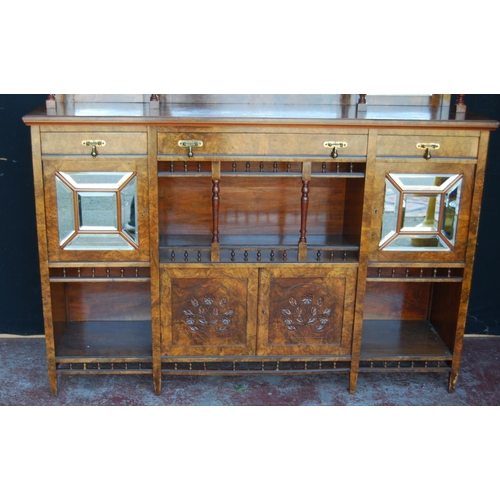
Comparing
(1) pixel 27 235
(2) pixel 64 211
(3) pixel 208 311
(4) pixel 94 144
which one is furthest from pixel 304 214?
(1) pixel 27 235

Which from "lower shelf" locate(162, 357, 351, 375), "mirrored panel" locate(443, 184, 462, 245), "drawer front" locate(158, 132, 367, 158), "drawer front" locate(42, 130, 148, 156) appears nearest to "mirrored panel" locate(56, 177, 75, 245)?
"drawer front" locate(42, 130, 148, 156)

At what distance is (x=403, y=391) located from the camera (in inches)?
166

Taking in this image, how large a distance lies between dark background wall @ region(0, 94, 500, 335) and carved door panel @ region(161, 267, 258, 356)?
49.1 inches

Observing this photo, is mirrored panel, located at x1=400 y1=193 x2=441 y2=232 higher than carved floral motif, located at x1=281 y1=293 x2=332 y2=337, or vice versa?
mirrored panel, located at x1=400 y1=193 x2=441 y2=232

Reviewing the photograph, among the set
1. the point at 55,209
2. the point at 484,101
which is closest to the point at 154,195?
the point at 55,209

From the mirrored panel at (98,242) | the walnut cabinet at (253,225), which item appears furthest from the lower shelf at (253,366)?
the mirrored panel at (98,242)

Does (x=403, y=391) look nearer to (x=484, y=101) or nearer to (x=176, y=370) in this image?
(x=176, y=370)

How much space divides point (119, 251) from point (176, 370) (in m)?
0.83

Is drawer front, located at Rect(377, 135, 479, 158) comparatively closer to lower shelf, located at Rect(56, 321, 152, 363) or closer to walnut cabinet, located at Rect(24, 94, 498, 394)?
walnut cabinet, located at Rect(24, 94, 498, 394)

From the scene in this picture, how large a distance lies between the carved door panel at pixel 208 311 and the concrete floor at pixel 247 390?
0.27m

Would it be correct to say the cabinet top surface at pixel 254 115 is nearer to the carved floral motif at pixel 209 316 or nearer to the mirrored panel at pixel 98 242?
the mirrored panel at pixel 98 242

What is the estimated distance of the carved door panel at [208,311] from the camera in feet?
12.9

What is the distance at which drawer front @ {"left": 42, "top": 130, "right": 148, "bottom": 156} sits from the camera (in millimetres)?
3613

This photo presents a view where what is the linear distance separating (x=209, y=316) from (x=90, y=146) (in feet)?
3.96
